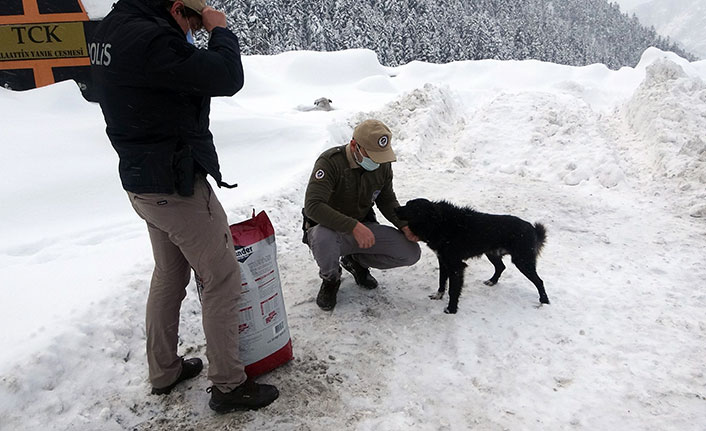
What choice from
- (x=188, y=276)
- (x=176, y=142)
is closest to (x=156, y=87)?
(x=176, y=142)

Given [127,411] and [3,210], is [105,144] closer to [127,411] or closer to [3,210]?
[3,210]

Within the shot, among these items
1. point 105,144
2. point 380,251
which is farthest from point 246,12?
point 380,251

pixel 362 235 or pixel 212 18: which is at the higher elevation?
pixel 212 18

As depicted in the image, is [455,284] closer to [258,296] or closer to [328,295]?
[328,295]

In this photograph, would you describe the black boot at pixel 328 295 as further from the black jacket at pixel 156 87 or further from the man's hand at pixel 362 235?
the black jacket at pixel 156 87

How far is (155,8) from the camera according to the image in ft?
6.25

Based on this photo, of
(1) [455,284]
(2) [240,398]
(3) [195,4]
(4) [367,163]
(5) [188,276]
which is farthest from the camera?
(1) [455,284]

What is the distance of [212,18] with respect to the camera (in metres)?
2.02

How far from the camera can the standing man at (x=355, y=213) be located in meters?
3.32

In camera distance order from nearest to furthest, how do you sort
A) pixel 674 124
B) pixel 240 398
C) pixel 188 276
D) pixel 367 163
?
pixel 240 398 < pixel 188 276 < pixel 367 163 < pixel 674 124

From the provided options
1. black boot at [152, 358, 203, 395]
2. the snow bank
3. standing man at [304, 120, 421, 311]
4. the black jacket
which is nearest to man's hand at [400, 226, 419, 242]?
standing man at [304, 120, 421, 311]

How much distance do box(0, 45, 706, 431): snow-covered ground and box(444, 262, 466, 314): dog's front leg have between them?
→ 123 millimetres

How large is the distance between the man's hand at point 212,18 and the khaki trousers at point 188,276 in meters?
0.73

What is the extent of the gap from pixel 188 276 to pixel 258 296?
1.38 ft
